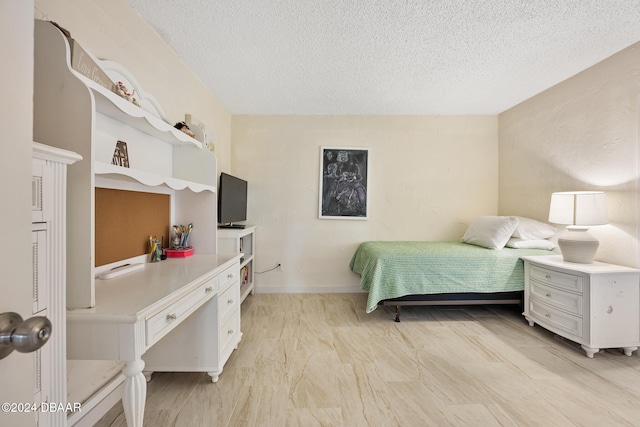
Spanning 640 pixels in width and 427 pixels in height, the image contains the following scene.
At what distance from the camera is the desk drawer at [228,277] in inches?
68.8

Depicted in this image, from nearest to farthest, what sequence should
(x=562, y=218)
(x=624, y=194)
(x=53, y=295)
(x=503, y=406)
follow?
(x=53, y=295), (x=503, y=406), (x=624, y=194), (x=562, y=218)

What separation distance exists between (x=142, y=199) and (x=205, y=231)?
0.49m

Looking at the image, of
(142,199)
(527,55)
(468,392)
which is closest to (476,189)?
(527,55)

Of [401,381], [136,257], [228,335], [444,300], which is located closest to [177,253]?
[136,257]

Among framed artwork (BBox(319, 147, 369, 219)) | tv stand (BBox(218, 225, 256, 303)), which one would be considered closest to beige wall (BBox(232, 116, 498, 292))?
framed artwork (BBox(319, 147, 369, 219))

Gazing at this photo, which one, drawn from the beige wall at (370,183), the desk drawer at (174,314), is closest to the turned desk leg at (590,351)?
the beige wall at (370,183)

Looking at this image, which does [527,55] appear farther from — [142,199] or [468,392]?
[142,199]

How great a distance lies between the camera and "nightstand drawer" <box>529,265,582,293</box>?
213 centimetres

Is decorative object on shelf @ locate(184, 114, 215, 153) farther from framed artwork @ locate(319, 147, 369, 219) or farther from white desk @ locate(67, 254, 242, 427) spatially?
framed artwork @ locate(319, 147, 369, 219)

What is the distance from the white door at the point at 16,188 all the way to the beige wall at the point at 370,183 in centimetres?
319

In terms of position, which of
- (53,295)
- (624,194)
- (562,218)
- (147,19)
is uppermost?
(147,19)

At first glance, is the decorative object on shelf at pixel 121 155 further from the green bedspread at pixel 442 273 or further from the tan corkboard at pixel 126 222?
the green bedspread at pixel 442 273

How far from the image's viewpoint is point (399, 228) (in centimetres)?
373

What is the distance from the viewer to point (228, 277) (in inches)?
73.9
